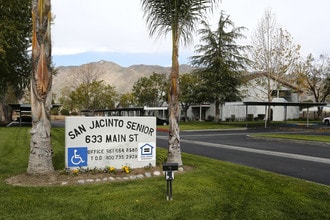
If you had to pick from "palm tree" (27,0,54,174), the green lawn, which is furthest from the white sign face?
the green lawn

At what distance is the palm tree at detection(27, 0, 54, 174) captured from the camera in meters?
7.14

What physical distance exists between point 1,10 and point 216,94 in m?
22.9

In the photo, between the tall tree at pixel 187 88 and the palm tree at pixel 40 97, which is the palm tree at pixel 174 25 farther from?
the tall tree at pixel 187 88

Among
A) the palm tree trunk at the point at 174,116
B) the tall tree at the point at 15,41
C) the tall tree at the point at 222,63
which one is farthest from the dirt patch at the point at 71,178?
the tall tree at the point at 222,63

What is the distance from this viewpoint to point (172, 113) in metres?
8.83

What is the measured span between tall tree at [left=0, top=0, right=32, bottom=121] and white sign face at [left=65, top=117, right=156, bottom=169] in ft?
59.9

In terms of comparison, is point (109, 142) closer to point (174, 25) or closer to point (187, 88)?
point (174, 25)

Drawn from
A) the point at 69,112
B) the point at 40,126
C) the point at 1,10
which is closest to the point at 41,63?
the point at 40,126

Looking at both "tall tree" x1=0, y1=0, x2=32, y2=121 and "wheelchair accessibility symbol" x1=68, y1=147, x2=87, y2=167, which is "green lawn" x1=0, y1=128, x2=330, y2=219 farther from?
"tall tree" x1=0, y1=0, x2=32, y2=121

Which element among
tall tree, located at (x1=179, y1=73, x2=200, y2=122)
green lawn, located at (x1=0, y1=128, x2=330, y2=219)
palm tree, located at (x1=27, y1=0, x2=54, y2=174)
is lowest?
green lawn, located at (x1=0, y1=128, x2=330, y2=219)

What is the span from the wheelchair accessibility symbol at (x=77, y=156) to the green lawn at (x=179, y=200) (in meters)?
0.99

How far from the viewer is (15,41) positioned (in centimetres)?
2652

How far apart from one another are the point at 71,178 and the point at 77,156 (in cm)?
62

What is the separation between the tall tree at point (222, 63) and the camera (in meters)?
37.2
